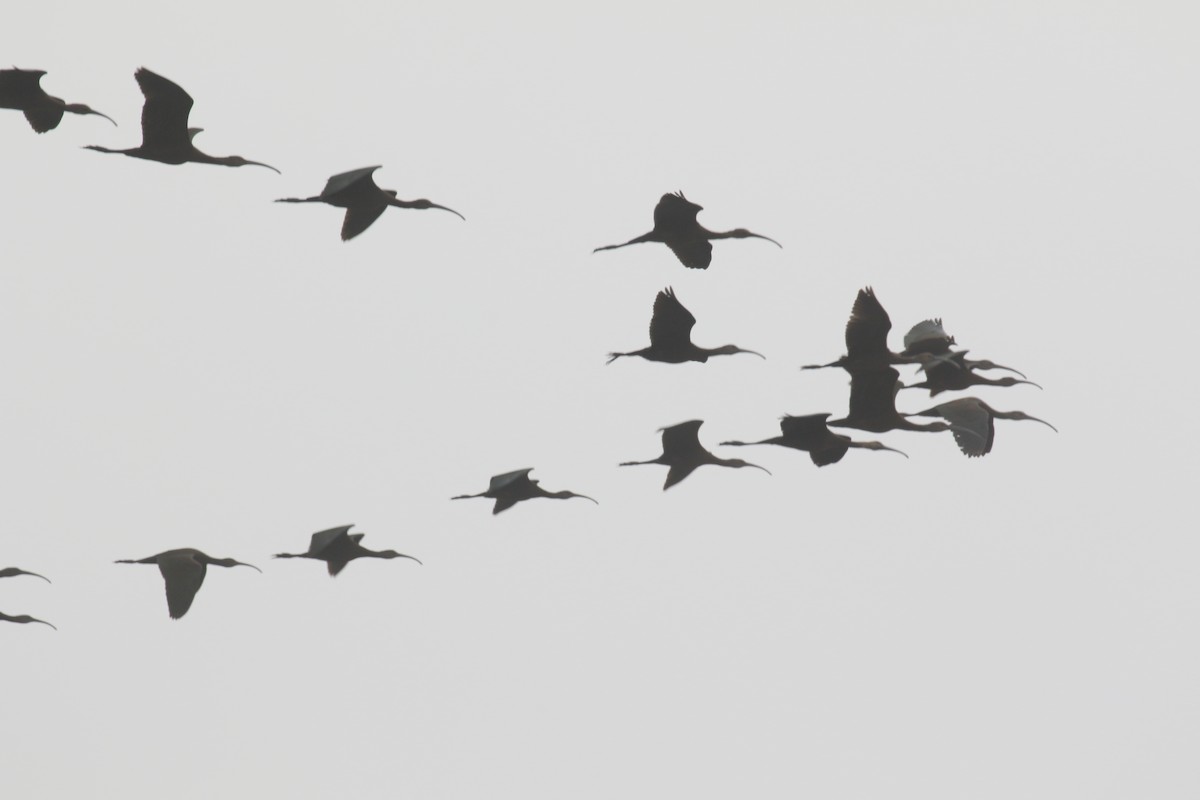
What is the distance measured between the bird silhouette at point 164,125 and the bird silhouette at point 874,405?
27.8 feet

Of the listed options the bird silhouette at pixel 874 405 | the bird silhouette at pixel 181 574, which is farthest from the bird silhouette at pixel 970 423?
the bird silhouette at pixel 181 574

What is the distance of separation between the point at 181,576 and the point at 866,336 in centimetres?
853

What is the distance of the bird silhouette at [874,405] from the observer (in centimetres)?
2603

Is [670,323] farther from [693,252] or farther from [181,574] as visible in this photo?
[181,574]

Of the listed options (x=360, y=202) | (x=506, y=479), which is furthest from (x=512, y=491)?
(x=360, y=202)

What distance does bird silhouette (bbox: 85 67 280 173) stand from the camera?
897 inches

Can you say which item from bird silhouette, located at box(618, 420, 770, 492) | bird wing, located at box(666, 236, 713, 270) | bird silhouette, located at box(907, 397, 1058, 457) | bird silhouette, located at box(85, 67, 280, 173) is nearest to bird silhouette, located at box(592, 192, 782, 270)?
bird wing, located at box(666, 236, 713, 270)

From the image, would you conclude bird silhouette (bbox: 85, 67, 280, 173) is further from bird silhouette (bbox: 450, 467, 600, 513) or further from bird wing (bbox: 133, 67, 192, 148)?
bird silhouette (bbox: 450, 467, 600, 513)

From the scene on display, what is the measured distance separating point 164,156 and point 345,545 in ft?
18.8

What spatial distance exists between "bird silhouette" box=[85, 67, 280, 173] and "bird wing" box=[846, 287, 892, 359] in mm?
7862

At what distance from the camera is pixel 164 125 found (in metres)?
23.3

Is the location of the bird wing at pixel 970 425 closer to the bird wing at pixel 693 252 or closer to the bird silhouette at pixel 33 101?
the bird wing at pixel 693 252

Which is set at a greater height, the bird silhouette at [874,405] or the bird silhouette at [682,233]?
the bird silhouette at [682,233]

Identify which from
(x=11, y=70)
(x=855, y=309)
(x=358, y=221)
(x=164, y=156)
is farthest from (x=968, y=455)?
(x=11, y=70)
